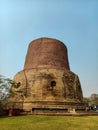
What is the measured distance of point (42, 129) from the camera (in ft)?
28.4

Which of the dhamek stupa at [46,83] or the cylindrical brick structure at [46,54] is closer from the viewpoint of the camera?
the dhamek stupa at [46,83]

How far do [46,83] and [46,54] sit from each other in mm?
4005

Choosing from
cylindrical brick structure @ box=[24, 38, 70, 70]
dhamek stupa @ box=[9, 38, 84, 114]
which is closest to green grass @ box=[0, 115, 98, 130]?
dhamek stupa @ box=[9, 38, 84, 114]

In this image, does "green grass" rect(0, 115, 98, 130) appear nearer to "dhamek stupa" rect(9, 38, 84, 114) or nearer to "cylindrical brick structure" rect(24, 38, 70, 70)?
"dhamek stupa" rect(9, 38, 84, 114)

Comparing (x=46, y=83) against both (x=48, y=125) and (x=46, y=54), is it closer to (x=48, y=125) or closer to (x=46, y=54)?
(x=46, y=54)

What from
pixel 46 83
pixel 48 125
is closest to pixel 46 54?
pixel 46 83

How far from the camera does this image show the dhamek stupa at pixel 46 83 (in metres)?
17.7

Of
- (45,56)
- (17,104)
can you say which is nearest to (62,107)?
(17,104)

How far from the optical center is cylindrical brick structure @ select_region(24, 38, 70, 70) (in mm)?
20797

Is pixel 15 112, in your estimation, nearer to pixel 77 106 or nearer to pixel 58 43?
pixel 77 106

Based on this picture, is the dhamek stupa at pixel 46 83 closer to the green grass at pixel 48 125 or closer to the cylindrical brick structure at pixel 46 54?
the cylindrical brick structure at pixel 46 54

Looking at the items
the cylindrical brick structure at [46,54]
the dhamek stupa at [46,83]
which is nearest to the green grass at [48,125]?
the dhamek stupa at [46,83]

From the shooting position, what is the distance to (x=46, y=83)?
61.6 ft

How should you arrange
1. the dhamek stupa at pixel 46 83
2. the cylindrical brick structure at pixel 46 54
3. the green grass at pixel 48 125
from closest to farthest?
the green grass at pixel 48 125 → the dhamek stupa at pixel 46 83 → the cylindrical brick structure at pixel 46 54
